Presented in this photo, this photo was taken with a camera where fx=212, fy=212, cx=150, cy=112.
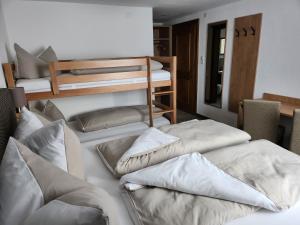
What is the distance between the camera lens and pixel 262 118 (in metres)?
2.79

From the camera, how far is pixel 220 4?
366cm

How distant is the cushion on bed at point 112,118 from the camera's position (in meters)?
2.89

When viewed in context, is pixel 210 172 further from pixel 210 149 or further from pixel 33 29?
pixel 33 29

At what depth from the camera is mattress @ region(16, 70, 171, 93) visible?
240cm

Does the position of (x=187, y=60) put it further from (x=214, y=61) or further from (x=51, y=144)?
(x=51, y=144)

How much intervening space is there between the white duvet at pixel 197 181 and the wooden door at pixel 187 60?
3.60 metres

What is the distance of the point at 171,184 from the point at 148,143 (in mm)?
465

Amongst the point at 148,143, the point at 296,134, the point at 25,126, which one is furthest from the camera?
the point at 296,134

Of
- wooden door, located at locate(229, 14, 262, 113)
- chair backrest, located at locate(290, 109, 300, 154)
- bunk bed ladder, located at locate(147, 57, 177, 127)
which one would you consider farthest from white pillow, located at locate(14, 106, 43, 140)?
wooden door, located at locate(229, 14, 262, 113)

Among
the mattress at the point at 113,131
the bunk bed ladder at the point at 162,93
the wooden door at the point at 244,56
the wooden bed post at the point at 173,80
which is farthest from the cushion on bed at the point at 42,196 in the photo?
the wooden door at the point at 244,56

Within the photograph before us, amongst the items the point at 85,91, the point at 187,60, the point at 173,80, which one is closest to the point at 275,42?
the point at 173,80

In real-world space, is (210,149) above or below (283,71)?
below

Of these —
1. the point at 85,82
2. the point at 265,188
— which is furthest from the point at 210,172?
the point at 85,82

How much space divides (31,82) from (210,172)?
2166mm
